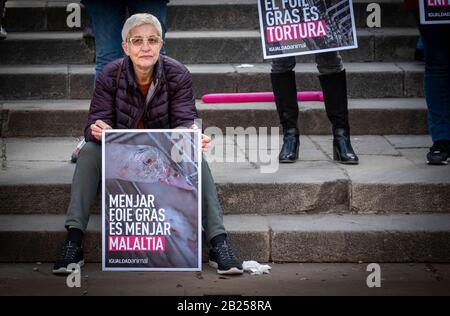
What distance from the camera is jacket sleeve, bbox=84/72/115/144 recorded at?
5.30 metres

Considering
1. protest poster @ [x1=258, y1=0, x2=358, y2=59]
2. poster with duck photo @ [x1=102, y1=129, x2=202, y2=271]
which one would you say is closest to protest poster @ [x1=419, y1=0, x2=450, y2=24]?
protest poster @ [x1=258, y1=0, x2=358, y2=59]

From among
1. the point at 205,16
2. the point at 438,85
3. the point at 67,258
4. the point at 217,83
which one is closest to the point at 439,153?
the point at 438,85

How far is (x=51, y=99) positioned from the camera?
728 centimetres

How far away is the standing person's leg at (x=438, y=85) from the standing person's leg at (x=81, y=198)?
2.16 metres

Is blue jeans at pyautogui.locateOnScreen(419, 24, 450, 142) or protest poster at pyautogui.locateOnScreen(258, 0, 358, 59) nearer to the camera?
Answer: protest poster at pyautogui.locateOnScreen(258, 0, 358, 59)

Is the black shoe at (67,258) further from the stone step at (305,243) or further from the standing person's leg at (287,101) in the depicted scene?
the standing person's leg at (287,101)

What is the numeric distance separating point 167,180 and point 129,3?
1.45 meters

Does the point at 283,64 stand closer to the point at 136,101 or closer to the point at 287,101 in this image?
the point at 287,101

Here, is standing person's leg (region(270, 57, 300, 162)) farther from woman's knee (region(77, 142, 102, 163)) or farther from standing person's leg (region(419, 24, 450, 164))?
woman's knee (region(77, 142, 102, 163))

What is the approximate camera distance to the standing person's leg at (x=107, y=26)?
19.7ft

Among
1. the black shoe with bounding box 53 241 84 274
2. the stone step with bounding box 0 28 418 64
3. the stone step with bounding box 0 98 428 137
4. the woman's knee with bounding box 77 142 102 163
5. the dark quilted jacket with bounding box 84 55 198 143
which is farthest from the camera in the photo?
the stone step with bounding box 0 28 418 64

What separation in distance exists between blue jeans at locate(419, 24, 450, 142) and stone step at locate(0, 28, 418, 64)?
5.34 ft

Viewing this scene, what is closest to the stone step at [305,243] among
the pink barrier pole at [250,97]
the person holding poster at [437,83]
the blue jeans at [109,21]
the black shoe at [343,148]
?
the black shoe at [343,148]
